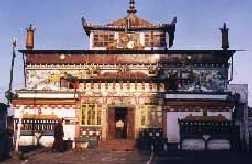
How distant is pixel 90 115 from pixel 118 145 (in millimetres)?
3831

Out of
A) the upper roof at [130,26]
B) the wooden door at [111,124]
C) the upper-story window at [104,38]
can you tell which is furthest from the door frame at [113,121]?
the upper roof at [130,26]

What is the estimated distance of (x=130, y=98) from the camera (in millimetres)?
31438

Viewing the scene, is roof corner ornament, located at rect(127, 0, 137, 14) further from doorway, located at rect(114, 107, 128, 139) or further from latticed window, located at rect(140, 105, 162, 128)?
latticed window, located at rect(140, 105, 162, 128)

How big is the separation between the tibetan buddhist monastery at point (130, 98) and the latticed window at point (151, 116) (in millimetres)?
70

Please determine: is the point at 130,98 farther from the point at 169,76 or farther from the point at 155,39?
the point at 155,39

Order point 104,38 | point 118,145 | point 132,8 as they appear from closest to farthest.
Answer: point 118,145
point 104,38
point 132,8

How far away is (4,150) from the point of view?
23312 millimetres

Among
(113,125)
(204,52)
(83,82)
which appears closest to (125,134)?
(113,125)

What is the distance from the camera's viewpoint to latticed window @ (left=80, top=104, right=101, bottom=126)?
31359mm

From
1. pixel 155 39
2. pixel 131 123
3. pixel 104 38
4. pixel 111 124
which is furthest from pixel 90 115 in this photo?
pixel 155 39

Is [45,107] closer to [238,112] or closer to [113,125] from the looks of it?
[113,125]

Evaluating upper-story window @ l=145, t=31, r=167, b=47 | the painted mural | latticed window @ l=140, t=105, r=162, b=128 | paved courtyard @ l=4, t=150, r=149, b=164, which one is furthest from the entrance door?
upper-story window @ l=145, t=31, r=167, b=47

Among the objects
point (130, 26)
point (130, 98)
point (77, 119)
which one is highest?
point (130, 26)

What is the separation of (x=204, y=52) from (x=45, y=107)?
13.5 metres
